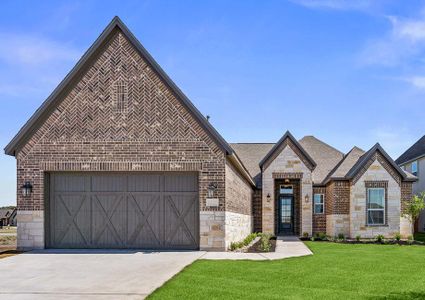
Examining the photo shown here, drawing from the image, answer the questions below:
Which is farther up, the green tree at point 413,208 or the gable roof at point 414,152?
the gable roof at point 414,152

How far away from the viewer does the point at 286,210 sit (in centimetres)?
3064

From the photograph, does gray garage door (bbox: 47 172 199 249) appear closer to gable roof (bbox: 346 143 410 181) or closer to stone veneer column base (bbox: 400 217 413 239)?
gable roof (bbox: 346 143 410 181)

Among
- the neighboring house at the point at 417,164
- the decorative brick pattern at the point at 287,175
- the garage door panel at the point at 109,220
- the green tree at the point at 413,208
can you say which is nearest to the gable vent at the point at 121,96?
the garage door panel at the point at 109,220

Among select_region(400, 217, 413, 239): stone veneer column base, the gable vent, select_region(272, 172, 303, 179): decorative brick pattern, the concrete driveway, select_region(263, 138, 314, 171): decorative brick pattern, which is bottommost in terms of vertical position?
select_region(400, 217, 413, 239): stone veneer column base

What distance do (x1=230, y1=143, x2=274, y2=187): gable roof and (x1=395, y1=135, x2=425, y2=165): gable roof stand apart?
12.2 m

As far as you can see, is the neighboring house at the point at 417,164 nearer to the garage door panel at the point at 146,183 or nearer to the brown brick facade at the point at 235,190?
the brown brick facade at the point at 235,190

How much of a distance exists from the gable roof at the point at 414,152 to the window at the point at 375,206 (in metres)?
12.1

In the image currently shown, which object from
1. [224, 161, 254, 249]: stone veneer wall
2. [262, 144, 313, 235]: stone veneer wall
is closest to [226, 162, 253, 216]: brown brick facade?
[224, 161, 254, 249]: stone veneer wall

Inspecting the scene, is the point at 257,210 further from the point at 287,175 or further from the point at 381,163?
the point at 381,163

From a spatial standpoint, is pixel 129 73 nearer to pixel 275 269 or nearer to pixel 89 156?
pixel 89 156

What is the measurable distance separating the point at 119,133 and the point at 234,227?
19.1 feet

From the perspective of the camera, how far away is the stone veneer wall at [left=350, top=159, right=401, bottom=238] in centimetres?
2650

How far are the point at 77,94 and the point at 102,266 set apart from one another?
271 inches

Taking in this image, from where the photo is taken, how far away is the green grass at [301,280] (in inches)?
370
